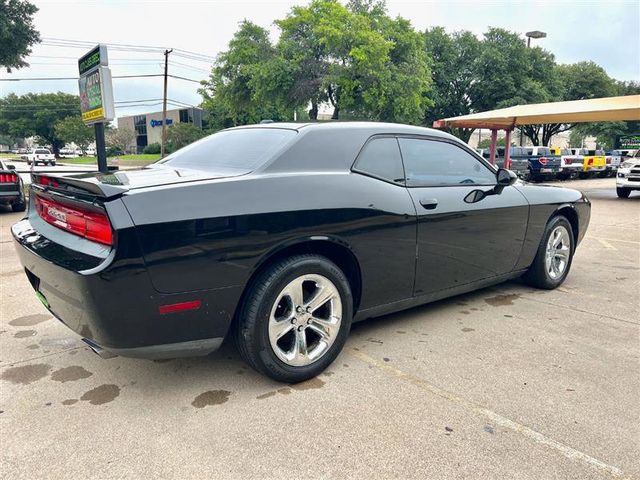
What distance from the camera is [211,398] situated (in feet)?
8.53

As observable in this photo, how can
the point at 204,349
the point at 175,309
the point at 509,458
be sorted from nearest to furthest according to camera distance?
the point at 509,458
the point at 175,309
the point at 204,349

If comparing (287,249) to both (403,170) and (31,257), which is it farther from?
(31,257)

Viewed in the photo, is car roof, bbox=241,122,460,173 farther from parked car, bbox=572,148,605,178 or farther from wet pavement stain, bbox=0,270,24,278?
parked car, bbox=572,148,605,178

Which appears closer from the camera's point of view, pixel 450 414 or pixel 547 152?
pixel 450 414

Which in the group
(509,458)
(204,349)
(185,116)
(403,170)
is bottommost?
(509,458)

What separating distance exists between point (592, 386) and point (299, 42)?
24842mm

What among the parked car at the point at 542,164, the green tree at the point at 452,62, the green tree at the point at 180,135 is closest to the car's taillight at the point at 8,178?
the parked car at the point at 542,164

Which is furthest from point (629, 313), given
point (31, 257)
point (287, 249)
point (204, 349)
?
point (31, 257)

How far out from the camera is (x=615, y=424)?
93.9 inches

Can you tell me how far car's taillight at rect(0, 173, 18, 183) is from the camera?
32.2ft

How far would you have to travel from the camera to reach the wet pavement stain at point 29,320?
366cm

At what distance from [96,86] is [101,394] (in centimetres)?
824

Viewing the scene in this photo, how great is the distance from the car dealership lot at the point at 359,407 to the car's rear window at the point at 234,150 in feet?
4.06

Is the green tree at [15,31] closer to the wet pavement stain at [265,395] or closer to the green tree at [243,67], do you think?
the green tree at [243,67]
